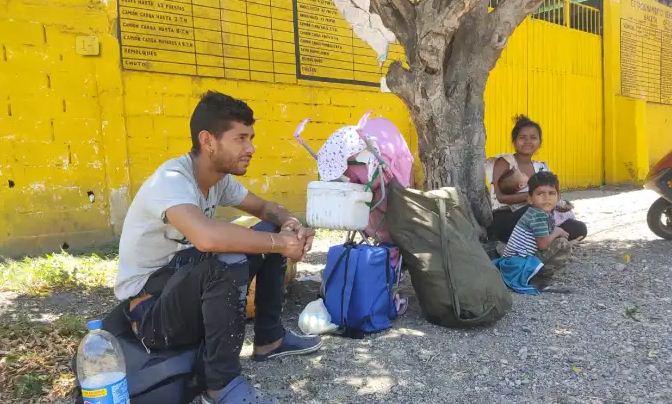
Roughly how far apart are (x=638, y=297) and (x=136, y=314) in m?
2.98

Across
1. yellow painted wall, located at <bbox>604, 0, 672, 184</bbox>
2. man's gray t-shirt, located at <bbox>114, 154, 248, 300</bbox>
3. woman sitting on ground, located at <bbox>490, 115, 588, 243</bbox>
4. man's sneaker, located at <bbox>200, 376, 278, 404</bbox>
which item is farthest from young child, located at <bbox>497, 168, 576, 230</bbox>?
yellow painted wall, located at <bbox>604, 0, 672, 184</bbox>

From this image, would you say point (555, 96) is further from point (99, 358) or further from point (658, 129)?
point (99, 358)

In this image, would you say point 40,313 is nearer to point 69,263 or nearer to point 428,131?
point 69,263

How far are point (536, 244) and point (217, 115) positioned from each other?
2330mm

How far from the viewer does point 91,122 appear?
492 centimetres

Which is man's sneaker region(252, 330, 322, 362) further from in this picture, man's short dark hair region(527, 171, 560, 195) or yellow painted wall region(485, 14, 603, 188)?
yellow painted wall region(485, 14, 603, 188)

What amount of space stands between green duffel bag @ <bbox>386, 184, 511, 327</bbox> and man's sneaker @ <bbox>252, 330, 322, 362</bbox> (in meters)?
0.68

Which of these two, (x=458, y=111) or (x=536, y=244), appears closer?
(x=536, y=244)

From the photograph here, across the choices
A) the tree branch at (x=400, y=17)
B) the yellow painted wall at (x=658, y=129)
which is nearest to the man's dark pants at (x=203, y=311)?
the tree branch at (x=400, y=17)

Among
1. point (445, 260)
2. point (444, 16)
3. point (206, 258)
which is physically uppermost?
point (444, 16)

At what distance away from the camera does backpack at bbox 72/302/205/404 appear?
2.01 m

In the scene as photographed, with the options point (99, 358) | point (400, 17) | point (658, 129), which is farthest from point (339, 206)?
point (658, 129)

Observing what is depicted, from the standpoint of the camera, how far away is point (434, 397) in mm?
2285

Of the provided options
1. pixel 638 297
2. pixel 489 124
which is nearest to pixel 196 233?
pixel 638 297
